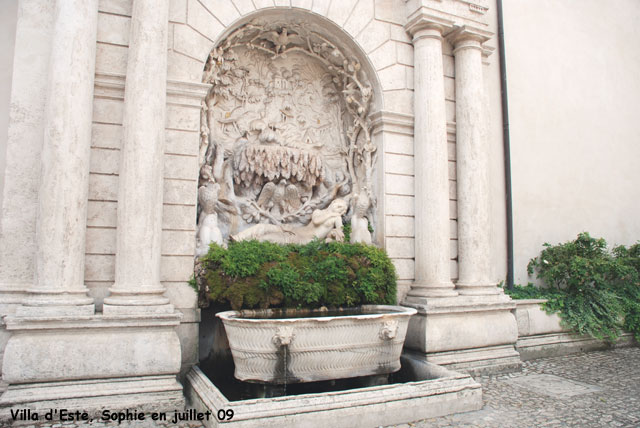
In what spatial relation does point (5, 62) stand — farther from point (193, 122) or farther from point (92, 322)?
point (92, 322)

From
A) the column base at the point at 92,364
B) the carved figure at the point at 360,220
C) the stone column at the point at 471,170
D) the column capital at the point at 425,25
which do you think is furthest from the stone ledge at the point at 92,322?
the column capital at the point at 425,25

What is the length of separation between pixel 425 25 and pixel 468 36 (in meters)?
0.77

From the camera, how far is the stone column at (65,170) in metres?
4.55

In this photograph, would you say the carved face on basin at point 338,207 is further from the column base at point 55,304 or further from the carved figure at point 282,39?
the column base at point 55,304

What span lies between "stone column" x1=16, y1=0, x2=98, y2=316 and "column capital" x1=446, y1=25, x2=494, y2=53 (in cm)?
489

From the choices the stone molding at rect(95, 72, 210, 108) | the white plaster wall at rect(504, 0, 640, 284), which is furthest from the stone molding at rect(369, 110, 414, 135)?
the white plaster wall at rect(504, 0, 640, 284)

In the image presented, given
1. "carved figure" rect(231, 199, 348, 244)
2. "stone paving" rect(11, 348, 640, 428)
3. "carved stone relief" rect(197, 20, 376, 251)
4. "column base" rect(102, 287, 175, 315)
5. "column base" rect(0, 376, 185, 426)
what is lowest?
"stone paving" rect(11, 348, 640, 428)

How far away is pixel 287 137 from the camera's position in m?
7.03

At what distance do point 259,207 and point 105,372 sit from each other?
2.97m

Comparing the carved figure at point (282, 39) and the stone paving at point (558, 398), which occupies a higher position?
the carved figure at point (282, 39)

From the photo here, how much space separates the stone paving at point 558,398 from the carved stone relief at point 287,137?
8.47 feet

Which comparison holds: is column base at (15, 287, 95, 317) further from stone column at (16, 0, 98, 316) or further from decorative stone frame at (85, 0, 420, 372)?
decorative stone frame at (85, 0, 420, 372)

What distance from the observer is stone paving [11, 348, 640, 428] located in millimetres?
4227

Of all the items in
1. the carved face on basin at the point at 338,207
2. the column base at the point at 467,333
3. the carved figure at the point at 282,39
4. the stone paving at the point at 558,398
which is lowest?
the stone paving at the point at 558,398
